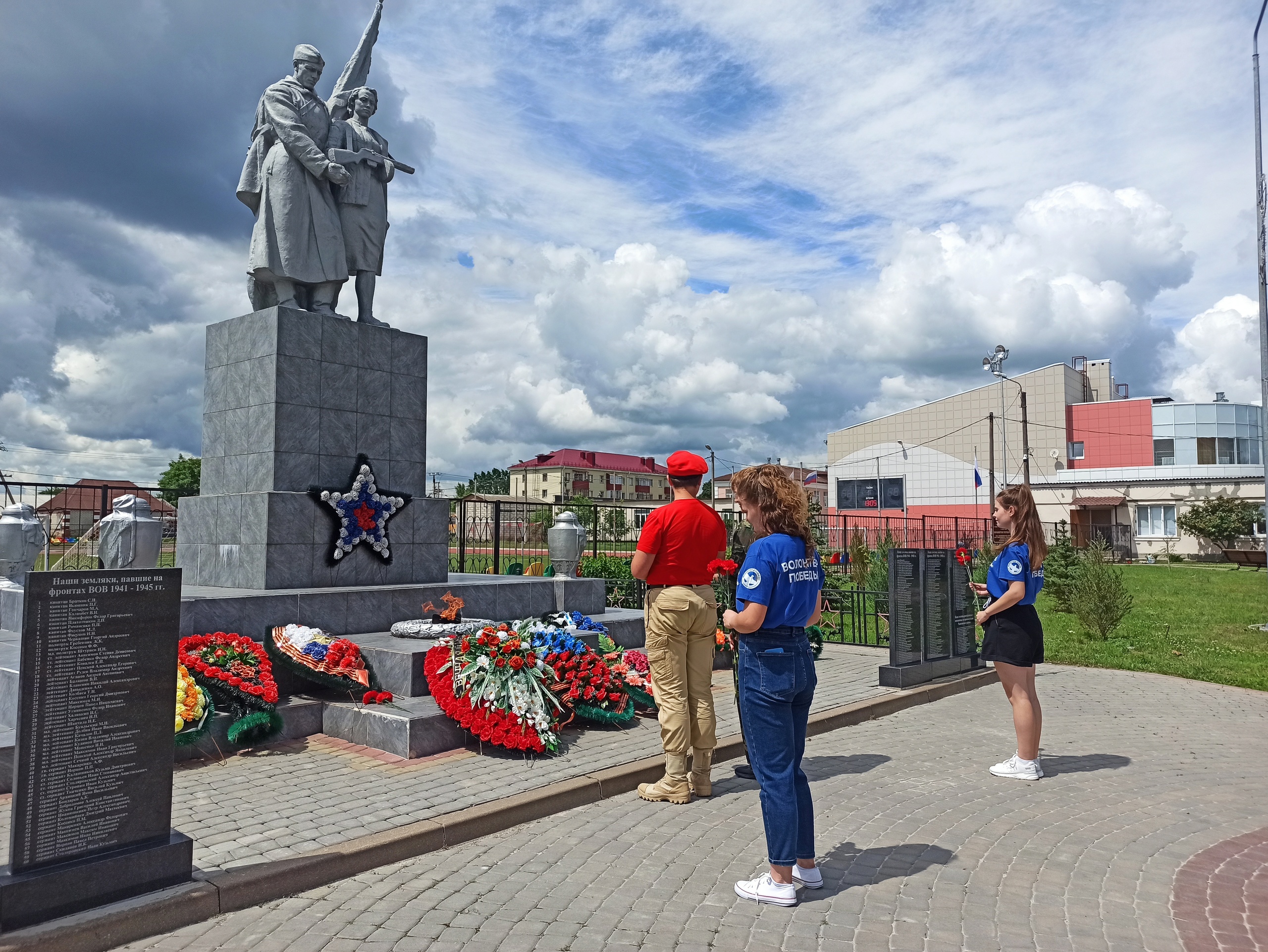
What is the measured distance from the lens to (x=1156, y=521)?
152ft

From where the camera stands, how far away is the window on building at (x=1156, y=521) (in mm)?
45875

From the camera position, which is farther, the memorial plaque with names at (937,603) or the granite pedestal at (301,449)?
the memorial plaque with names at (937,603)

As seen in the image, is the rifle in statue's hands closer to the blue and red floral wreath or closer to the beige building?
the blue and red floral wreath

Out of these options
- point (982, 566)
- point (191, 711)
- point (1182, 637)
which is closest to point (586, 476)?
point (982, 566)

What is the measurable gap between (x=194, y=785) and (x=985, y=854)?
4434mm

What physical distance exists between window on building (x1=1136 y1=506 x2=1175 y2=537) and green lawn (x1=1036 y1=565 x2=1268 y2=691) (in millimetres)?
23534

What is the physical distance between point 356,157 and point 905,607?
750 centimetres

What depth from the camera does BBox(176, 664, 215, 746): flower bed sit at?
5793 mm

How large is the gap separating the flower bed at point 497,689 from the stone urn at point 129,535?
2130 mm

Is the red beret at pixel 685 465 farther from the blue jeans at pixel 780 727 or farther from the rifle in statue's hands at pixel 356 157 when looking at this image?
the rifle in statue's hands at pixel 356 157

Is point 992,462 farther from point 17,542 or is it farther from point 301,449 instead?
point 17,542

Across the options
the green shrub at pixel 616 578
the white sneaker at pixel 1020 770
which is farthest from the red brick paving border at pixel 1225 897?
the green shrub at pixel 616 578

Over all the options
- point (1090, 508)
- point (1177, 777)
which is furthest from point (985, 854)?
point (1090, 508)

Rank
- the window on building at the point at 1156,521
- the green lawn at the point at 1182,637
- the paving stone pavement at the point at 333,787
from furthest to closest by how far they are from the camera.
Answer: the window on building at the point at 1156,521 < the green lawn at the point at 1182,637 < the paving stone pavement at the point at 333,787
